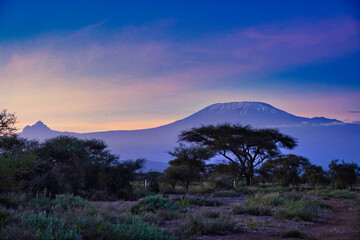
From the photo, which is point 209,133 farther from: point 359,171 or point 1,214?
point 1,214

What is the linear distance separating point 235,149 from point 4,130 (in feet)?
76.4

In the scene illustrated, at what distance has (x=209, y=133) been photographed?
119 ft

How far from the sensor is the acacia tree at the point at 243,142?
3322cm

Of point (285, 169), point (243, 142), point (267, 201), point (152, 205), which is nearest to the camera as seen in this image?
point (152, 205)

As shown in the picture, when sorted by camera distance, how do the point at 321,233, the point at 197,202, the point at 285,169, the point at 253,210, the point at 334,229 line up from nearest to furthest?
1. the point at 321,233
2. the point at 334,229
3. the point at 253,210
4. the point at 197,202
5. the point at 285,169

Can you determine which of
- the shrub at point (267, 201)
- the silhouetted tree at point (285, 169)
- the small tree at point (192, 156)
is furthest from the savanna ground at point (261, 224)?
the small tree at point (192, 156)

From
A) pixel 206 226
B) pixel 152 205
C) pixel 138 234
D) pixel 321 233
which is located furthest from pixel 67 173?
pixel 321 233

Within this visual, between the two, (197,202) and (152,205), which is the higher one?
(152,205)

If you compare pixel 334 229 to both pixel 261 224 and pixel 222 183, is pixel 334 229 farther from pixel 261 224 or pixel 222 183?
pixel 222 183

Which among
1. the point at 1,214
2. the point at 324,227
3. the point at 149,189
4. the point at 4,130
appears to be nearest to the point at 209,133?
the point at 149,189

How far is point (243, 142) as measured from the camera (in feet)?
110

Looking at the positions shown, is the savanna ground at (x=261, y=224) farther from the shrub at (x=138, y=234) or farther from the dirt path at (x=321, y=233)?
the shrub at (x=138, y=234)

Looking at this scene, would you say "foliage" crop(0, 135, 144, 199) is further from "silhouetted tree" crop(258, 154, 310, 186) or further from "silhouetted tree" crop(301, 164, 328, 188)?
"silhouetted tree" crop(301, 164, 328, 188)

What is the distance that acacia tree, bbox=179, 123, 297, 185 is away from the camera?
3322 cm
